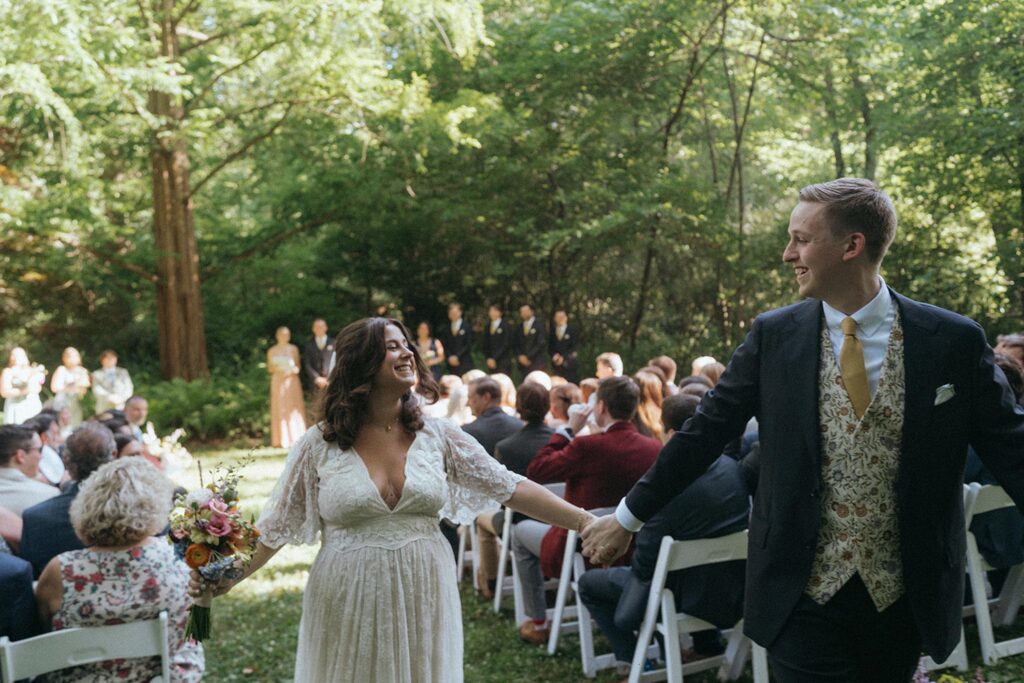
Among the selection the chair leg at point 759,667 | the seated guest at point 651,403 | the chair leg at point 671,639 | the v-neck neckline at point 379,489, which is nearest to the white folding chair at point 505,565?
the seated guest at point 651,403

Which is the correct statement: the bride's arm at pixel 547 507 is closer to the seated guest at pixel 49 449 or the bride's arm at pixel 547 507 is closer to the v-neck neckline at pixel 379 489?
the v-neck neckline at pixel 379 489

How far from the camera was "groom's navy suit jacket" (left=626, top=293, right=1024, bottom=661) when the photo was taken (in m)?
2.58

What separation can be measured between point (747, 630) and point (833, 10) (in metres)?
14.1

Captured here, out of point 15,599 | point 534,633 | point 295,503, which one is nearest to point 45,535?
point 15,599

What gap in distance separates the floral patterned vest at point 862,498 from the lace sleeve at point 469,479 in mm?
1076

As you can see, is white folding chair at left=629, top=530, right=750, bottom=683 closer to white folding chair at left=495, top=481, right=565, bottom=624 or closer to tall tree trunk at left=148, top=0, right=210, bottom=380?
white folding chair at left=495, top=481, right=565, bottom=624

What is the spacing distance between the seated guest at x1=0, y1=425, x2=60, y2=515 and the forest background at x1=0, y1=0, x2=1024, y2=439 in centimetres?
720

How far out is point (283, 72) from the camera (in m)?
15.4

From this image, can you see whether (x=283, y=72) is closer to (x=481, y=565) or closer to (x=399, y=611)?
(x=481, y=565)

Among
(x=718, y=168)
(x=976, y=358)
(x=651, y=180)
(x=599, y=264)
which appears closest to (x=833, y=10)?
(x=651, y=180)

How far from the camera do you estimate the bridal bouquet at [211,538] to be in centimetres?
310

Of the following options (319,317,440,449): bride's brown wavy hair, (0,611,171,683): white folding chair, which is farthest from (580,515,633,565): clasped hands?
(0,611,171,683): white folding chair

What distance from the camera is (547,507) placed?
10.7 ft

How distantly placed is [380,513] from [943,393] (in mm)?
1680
